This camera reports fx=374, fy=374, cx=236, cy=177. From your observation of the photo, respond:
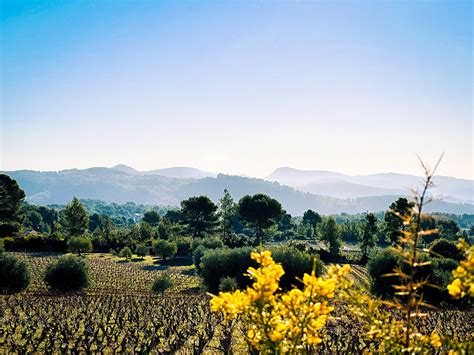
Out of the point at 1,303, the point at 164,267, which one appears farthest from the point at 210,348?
the point at 164,267

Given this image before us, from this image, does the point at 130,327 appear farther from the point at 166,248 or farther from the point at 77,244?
the point at 77,244

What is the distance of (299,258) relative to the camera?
36750mm

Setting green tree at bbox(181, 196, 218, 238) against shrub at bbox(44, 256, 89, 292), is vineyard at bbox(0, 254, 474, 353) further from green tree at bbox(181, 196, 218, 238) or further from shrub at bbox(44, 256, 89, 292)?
green tree at bbox(181, 196, 218, 238)

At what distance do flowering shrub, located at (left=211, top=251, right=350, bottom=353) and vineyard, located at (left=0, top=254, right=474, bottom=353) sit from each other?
695 cm

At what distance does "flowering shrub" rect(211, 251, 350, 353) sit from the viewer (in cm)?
308

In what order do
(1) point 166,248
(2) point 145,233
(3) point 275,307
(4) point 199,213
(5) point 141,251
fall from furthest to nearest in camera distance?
(2) point 145,233 → (4) point 199,213 → (5) point 141,251 → (1) point 166,248 → (3) point 275,307

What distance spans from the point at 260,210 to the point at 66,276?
120ft

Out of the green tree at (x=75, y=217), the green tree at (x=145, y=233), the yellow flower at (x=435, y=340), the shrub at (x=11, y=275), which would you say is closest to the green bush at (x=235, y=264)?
the shrub at (x=11, y=275)

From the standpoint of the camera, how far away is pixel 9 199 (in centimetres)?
6425

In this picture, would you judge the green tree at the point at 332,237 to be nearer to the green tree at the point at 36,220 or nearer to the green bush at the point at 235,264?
the green bush at the point at 235,264

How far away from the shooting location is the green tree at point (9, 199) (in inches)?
2486

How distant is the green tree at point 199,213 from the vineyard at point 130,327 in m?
33.9

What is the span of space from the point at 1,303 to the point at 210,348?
16.1m

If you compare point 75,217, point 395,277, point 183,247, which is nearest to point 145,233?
point 75,217
